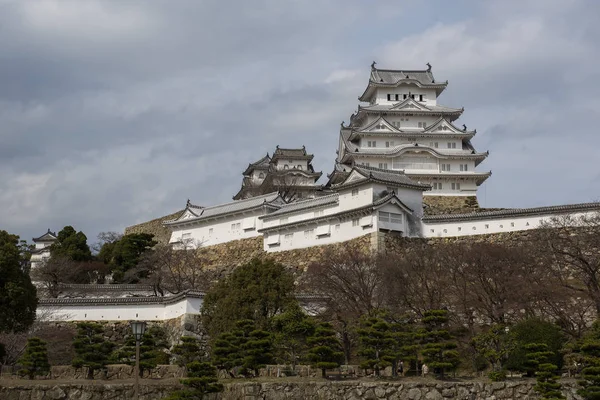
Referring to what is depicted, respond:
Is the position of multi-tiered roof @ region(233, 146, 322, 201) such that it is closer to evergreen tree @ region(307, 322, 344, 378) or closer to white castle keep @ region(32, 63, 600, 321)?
white castle keep @ region(32, 63, 600, 321)

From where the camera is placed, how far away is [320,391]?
24062 millimetres

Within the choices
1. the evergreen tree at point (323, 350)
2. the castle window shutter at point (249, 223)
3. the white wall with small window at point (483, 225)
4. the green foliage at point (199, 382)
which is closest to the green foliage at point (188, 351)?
the green foliage at point (199, 382)

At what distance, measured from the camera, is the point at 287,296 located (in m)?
29.9

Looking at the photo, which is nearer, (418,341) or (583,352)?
(583,352)

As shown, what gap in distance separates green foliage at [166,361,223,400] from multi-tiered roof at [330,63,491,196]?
102ft

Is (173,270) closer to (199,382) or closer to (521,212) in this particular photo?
(521,212)

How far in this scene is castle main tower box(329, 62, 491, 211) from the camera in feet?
176

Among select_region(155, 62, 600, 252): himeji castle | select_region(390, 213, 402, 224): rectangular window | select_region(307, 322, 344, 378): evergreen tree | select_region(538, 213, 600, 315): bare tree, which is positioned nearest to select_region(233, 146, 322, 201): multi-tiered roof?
select_region(155, 62, 600, 252): himeji castle

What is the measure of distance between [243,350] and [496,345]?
24.7 ft

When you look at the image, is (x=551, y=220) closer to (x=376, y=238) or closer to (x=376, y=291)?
(x=376, y=238)

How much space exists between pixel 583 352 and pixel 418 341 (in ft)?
16.1

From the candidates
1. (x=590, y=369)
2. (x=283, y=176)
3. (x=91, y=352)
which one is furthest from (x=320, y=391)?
(x=283, y=176)

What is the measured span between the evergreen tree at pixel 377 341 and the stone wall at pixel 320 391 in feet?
4.33

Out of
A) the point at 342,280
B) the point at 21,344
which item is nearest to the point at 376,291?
the point at 342,280
